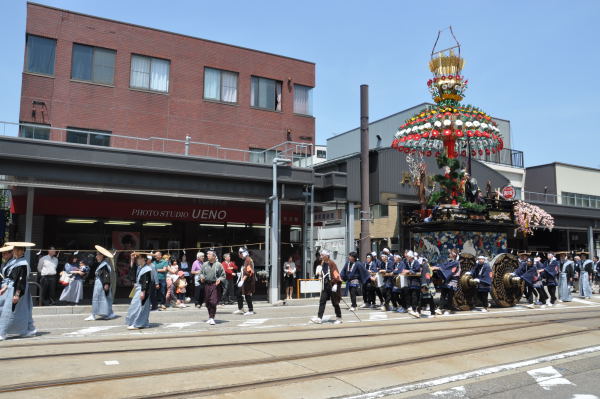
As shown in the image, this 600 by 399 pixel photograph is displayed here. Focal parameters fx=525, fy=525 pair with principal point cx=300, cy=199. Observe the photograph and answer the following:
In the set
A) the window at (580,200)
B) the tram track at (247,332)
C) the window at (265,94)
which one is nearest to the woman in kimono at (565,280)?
the tram track at (247,332)

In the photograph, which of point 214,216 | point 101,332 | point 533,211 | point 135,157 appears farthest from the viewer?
point 533,211

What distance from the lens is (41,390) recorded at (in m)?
6.45

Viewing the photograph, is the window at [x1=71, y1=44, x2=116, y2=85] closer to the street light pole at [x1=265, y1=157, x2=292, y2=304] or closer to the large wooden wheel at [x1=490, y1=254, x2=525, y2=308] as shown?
the street light pole at [x1=265, y1=157, x2=292, y2=304]

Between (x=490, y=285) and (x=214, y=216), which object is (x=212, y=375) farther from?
(x=214, y=216)

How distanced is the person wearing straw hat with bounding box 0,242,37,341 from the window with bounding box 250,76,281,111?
58.6 ft

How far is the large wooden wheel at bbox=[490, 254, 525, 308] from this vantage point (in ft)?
56.2

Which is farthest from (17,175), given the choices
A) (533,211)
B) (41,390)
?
(533,211)

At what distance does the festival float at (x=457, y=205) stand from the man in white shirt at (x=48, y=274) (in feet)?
39.0

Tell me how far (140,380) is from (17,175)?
1198 centimetres

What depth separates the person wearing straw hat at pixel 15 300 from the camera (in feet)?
33.6

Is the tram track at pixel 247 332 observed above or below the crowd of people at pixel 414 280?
below

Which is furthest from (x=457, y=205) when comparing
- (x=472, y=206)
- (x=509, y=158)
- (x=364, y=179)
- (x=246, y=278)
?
(x=509, y=158)

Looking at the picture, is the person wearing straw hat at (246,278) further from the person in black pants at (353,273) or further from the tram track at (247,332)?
the person in black pants at (353,273)

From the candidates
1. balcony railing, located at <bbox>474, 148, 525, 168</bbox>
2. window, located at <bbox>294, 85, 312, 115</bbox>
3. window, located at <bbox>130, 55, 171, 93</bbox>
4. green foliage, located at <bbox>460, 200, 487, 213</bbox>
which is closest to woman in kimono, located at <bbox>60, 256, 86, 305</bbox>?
window, located at <bbox>130, 55, 171, 93</bbox>
